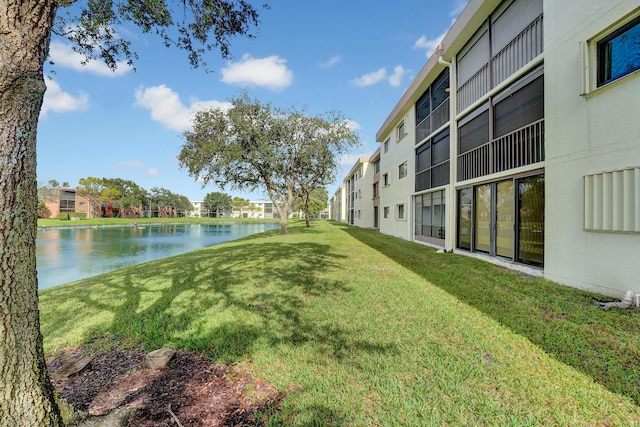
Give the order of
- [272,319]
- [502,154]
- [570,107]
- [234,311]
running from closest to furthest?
[272,319] < [234,311] < [570,107] < [502,154]

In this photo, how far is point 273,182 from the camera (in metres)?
19.9

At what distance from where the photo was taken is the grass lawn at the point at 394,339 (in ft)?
7.01

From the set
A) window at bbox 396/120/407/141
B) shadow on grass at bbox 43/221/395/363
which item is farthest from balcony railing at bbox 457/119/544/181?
window at bbox 396/120/407/141

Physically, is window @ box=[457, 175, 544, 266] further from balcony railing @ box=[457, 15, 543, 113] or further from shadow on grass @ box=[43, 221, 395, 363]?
shadow on grass @ box=[43, 221, 395, 363]

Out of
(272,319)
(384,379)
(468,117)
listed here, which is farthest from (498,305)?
(468,117)

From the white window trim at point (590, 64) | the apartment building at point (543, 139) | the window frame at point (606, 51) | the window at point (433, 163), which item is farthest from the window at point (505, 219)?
the window frame at point (606, 51)

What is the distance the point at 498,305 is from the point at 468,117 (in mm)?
7432

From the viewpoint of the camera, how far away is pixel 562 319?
3801 mm

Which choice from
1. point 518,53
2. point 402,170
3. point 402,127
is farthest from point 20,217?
point 402,127

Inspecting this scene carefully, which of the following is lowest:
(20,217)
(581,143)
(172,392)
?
(172,392)

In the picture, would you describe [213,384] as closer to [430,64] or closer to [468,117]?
[468,117]

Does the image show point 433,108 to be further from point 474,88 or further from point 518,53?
point 518,53

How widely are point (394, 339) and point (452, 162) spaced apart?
8828mm

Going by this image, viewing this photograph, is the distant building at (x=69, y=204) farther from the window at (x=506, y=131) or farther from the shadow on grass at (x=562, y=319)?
the shadow on grass at (x=562, y=319)
